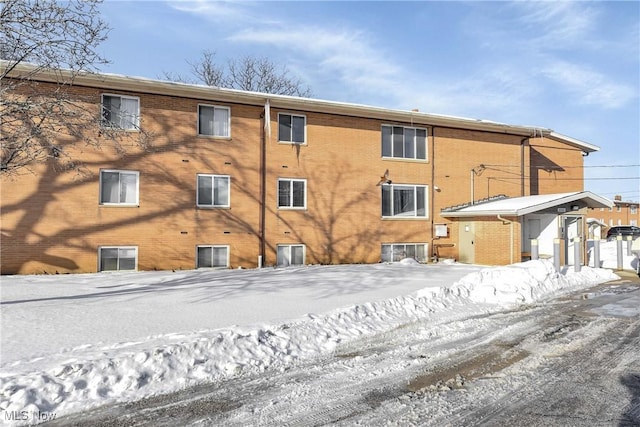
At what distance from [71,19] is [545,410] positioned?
30.4ft

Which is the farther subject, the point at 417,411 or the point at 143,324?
the point at 143,324

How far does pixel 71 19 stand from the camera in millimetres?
7852

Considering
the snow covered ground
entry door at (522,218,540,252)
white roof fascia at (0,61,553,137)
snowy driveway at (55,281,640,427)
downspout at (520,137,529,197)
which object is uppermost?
white roof fascia at (0,61,553,137)

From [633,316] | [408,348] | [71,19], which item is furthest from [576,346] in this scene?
[71,19]

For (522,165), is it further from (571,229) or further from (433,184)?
(433,184)

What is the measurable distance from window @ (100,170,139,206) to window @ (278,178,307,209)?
203 inches

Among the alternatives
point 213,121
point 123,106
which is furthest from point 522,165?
point 123,106

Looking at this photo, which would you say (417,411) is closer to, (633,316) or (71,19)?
(633,316)

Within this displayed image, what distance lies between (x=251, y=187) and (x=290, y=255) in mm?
3020

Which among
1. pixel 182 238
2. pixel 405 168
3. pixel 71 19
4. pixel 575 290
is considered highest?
pixel 71 19

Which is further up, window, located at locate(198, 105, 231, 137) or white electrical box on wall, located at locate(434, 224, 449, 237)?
window, located at locate(198, 105, 231, 137)

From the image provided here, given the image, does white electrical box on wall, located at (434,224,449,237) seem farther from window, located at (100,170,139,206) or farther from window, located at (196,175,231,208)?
window, located at (100,170,139,206)

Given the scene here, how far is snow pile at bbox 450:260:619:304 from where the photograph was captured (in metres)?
10.0

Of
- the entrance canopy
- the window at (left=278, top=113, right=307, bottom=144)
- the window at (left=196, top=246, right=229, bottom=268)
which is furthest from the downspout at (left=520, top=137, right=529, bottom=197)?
the window at (left=196, top=246, right=229, bottom=268)
